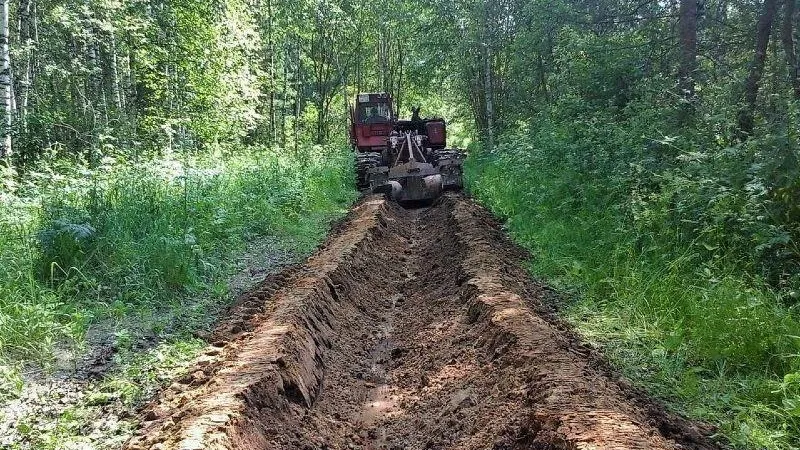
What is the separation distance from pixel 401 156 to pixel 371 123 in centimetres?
385

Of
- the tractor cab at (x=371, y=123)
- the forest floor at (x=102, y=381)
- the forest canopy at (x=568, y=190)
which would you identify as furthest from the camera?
the tractor cab at (x=371, y=123)

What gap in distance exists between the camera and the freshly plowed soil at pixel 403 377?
3.62 meters

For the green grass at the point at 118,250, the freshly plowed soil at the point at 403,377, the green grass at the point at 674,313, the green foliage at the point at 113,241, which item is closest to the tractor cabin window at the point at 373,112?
the green foliage at the point at 113,241

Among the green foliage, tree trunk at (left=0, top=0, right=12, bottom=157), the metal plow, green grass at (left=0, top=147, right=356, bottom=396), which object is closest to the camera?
green grass at (left=0, top=147, right=356, bottom=396)

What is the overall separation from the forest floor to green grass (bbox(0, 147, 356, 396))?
6 cm

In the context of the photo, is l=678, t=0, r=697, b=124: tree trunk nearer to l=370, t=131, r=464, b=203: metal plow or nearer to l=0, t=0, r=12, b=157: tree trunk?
l=370, t=131, r=464, b=203: metal plow

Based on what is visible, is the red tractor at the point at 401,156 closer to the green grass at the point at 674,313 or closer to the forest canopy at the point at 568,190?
the forest canopy at the point at 568,190

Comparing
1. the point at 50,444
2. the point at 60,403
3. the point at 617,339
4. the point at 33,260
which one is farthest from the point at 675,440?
the point at 33,260

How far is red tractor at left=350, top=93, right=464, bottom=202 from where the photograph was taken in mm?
14742

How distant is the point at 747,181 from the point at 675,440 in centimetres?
358

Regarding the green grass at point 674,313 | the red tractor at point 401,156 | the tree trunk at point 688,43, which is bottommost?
the green grass at point 674,313

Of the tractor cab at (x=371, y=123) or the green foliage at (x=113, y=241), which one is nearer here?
the green foliage at (x=113, y=241)

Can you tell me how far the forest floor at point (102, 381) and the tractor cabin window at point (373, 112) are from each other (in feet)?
46.9

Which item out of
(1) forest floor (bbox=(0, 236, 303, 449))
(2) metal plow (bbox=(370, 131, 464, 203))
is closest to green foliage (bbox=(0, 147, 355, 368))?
(1) forest floor (bbox=(0, 236, 303, 449))
